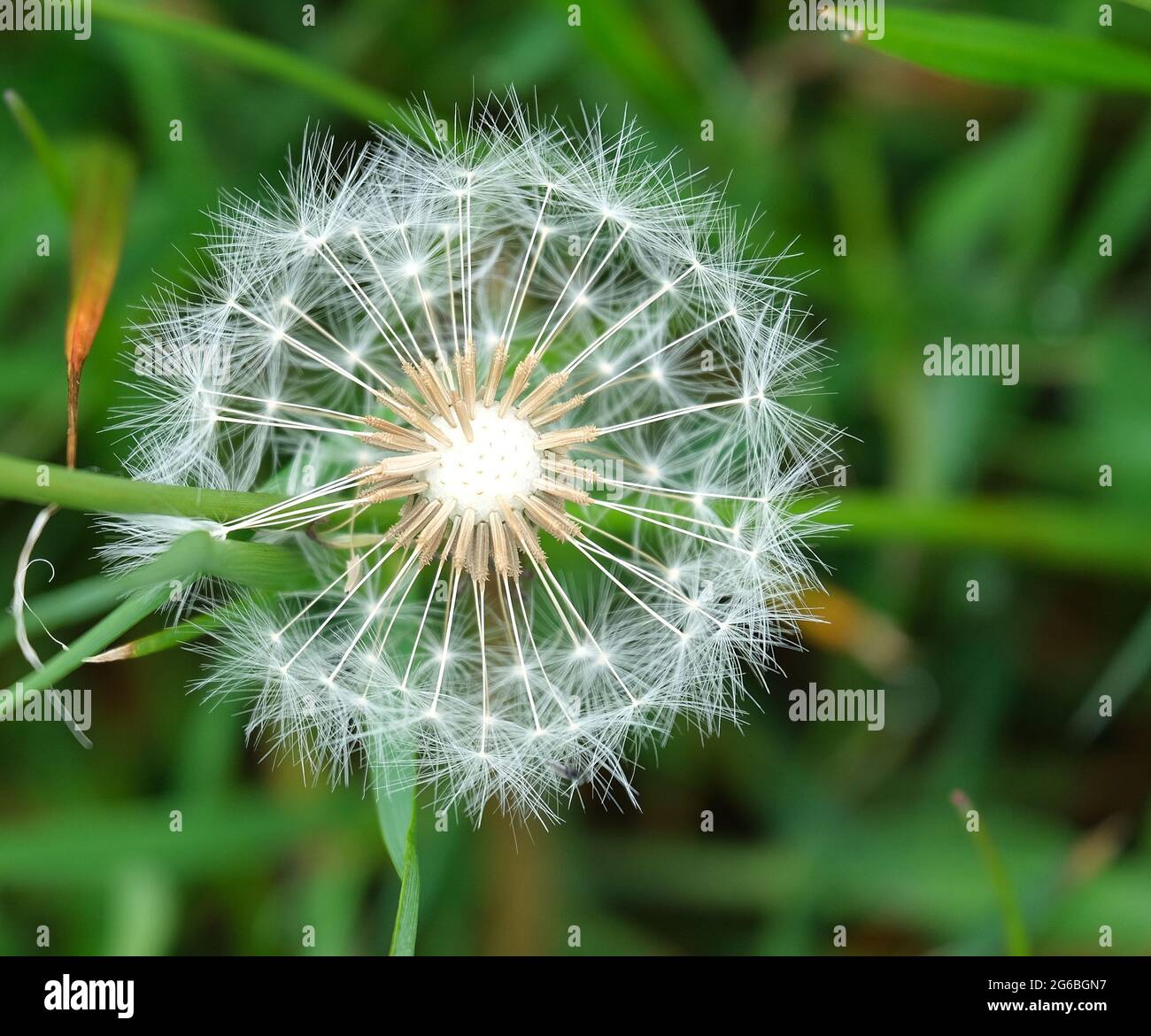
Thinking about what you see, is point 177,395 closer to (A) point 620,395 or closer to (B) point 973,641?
(A) point 620,395

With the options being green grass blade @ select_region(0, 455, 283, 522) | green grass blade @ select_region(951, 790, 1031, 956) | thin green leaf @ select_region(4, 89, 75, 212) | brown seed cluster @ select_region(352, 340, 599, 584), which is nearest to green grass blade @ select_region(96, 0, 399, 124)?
thin green leaf @ select_region(4, 89, 75, 212)

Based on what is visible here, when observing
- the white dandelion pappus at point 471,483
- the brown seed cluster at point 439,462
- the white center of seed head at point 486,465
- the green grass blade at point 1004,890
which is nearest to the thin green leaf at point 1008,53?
the white dandelion pappus at point 471,483

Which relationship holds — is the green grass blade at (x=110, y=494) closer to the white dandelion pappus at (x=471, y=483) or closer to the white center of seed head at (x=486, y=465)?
the white dandelion pappus at (x=471, y=483)

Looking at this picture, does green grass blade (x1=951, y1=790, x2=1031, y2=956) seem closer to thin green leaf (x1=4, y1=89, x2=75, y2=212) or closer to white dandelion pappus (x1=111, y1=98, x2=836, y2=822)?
white dandelion pappus (x1=111, y1=98, x2=836, y2=822)

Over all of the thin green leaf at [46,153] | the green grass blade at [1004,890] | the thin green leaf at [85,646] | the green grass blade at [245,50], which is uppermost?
the green grass blade at [245,50]

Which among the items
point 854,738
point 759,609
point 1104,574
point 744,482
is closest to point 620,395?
point 744,482

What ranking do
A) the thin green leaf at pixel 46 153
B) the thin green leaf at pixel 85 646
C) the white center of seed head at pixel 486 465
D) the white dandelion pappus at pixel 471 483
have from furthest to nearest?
the thin green leaf at pixel 46 153 → the white center of seed head at pixel 486 465 → the white dandelion pappus at pixel 471 483 → the thin green leaf at pixel 85 646
